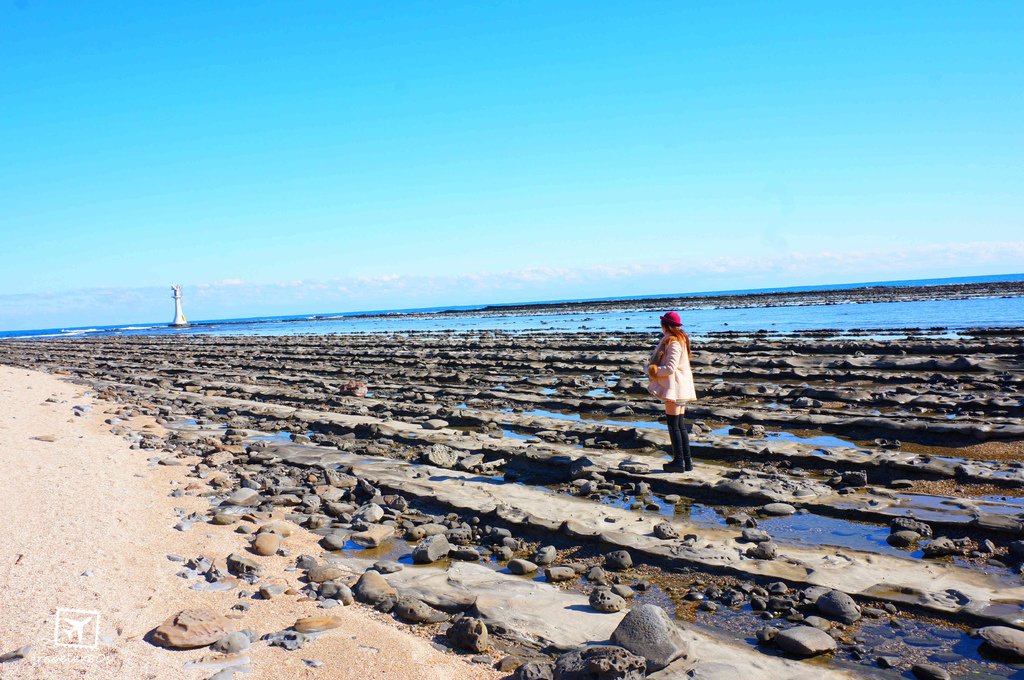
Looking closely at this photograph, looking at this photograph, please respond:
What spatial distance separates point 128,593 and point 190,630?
1057 millimetres

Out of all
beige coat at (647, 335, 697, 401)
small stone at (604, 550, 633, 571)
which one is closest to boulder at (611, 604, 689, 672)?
small stone at (604, 550, 633, 571)

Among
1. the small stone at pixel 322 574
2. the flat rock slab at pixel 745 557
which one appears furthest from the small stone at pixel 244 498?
the small stone at pixel 322 574

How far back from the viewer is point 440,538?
23.1 feet

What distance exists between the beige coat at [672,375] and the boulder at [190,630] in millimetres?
6130

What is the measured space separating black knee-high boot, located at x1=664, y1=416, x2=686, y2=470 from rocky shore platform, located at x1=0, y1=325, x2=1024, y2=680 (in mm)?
239

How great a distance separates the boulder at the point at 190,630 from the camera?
186 inches

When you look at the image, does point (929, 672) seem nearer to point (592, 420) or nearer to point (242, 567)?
point (242, 567)

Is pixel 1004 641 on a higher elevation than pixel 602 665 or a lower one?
lower

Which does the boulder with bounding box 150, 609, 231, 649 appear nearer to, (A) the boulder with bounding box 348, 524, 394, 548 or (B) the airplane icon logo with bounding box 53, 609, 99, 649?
(B) the airplane icon logo with bounding box 53, 609, 99, 649

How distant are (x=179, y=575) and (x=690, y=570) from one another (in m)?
4.55

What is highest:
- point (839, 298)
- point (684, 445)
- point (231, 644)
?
point (839, 298)

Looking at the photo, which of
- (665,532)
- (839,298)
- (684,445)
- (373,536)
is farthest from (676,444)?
(839,298)

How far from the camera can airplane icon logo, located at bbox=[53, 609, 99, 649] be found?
462 centimetres

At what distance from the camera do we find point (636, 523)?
24.6ft
